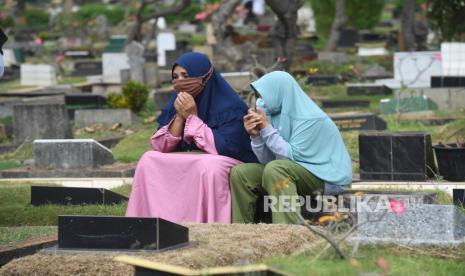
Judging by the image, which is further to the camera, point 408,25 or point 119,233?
point 408,25

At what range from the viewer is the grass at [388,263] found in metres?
5.56

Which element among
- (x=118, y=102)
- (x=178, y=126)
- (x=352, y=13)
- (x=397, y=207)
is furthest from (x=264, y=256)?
(x=352, y=13)

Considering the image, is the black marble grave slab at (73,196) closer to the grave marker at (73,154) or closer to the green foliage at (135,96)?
the grave marker at (73,154)

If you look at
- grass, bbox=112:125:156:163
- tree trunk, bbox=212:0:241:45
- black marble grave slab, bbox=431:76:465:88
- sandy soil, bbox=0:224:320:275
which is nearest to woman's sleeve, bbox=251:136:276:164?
sandy soil, bbox=0:224:320:275

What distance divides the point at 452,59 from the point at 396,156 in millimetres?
10917

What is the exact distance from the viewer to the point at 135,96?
17.4m

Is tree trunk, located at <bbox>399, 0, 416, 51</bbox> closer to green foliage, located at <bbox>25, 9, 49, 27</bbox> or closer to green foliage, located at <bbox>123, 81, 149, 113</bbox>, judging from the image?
green foliage, located at <bbox>123, 81, 149, 113</bbox>

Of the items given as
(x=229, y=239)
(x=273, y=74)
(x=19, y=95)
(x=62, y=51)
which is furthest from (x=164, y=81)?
(x=229, y=239)

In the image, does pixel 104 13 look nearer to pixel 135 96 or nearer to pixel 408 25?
pixel 408 25

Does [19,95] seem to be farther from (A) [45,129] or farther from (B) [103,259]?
(B) [103,259]

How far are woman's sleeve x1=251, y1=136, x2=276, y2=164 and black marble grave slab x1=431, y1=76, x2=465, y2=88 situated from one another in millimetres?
10347

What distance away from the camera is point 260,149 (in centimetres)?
794

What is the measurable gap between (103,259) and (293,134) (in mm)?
2208

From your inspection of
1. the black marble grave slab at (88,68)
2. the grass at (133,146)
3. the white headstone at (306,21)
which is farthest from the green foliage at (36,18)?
the grass at (133,146)
